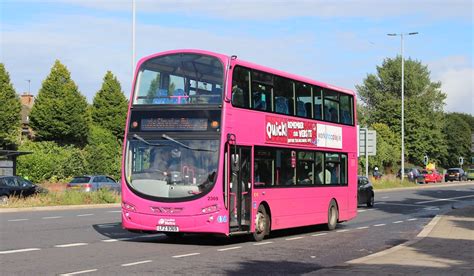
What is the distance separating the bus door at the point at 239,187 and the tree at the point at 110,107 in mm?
49024

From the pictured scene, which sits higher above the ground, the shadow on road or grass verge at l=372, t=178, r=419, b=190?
grass verge at l=372, t=178, r=419, b=190

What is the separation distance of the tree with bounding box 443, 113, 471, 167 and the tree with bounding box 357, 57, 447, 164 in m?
8.96

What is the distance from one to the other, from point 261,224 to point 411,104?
284ft

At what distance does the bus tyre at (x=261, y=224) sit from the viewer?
54.8 ft

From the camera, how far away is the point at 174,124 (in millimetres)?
15578

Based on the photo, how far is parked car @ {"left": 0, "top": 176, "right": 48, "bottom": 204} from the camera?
3190 cm

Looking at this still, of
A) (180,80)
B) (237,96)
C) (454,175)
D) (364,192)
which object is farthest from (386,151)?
(180,80)

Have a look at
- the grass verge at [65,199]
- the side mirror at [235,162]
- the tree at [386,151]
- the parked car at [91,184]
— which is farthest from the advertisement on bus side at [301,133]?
the tree at [386,151]

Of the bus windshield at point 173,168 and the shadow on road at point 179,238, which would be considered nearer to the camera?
the bus windshield at point 173,168

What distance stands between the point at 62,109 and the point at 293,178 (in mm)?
43062

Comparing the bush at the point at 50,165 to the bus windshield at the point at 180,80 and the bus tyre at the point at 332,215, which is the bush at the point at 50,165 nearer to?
the bus tyre at the point at 332,215

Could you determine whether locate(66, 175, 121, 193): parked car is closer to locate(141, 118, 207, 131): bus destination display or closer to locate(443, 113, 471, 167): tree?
locate(141, 118, 207, 131): bus destination display

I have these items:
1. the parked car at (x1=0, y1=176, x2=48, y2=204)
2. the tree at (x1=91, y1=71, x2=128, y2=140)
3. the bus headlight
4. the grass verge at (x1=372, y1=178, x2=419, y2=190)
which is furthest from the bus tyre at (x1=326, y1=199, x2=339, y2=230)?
the tree at (x1=91, y1=71, x2=128, y2=140)

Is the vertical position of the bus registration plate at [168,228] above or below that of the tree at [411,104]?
below
